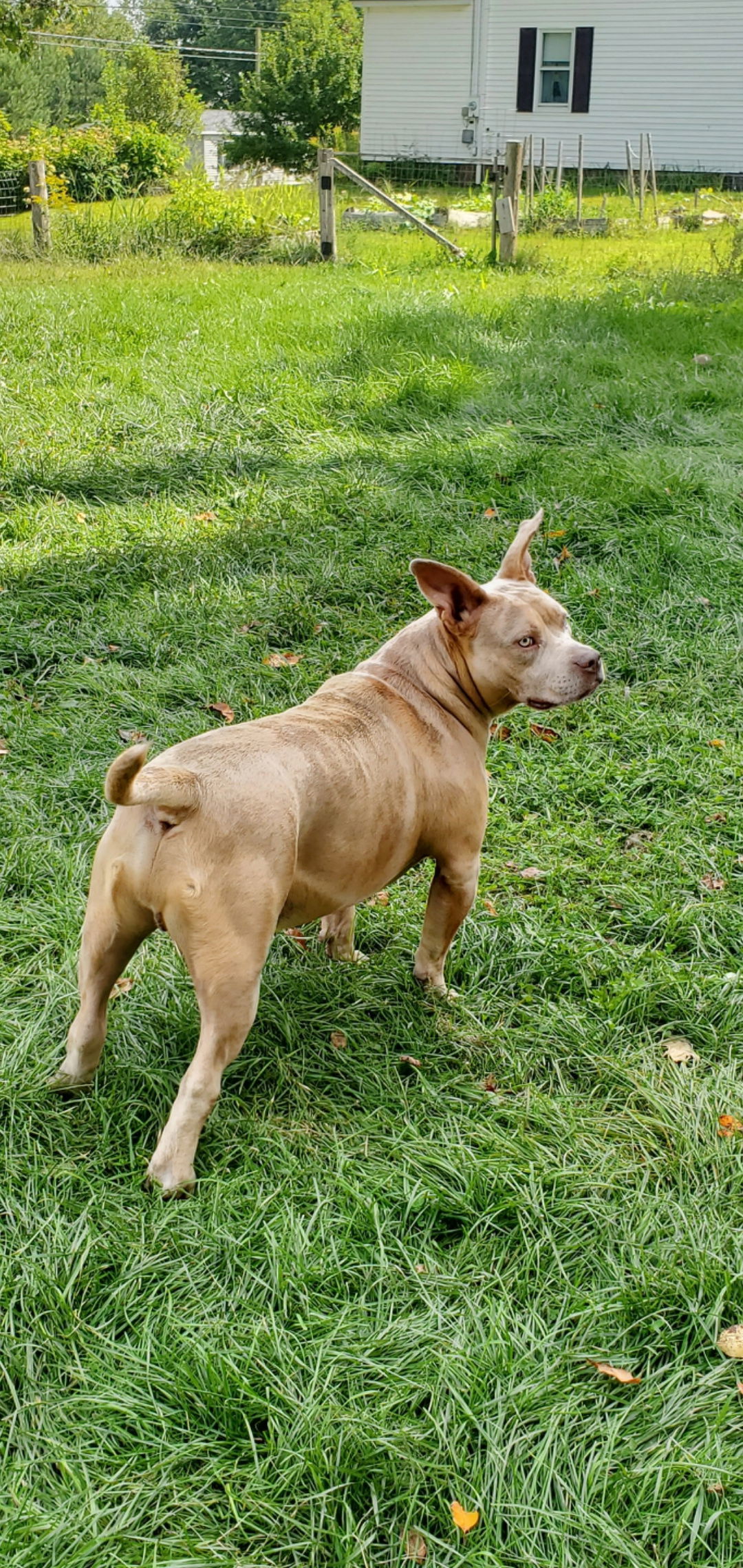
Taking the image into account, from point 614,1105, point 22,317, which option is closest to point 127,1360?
point 614,1105

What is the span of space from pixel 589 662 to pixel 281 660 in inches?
106

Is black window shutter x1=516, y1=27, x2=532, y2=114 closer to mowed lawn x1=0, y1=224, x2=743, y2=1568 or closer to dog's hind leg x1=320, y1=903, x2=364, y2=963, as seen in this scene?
mowed lawn x1=0, y1=224, x2=743, y2=1568

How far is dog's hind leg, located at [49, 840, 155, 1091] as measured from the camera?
2.99 m

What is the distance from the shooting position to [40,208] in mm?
15742

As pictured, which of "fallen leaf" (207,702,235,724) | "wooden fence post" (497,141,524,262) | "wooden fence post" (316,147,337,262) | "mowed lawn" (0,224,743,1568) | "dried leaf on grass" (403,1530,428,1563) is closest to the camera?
"dried leaf on grass" (403,1530,428,1563)

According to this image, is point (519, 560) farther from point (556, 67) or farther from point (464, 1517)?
point (556, 67)

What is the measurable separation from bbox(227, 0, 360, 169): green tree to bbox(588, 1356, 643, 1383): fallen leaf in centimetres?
3703

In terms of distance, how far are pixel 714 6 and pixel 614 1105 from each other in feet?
98.0

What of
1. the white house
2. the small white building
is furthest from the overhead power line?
the white house

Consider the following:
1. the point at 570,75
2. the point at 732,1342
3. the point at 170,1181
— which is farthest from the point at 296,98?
the point at 732,1342

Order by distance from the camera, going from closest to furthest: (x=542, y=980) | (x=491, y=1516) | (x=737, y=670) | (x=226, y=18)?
(x=491, y=1516) → (x=542, y=980) → (x=737, y=670) → (x=226, y=18)

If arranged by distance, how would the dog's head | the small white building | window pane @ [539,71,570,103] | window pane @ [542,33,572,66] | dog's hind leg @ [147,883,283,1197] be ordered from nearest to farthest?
dog's hind leg @ [147,883,283,1197], the dog's head, window pane @ [542,33,572,66], window pane @ [539,71,570,103], the small white building

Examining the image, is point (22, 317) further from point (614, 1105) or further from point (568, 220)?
point (568, 220)

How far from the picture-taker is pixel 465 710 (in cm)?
376
